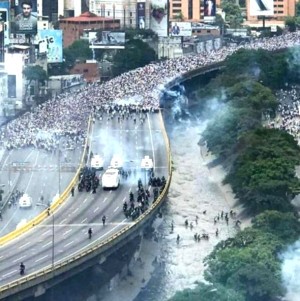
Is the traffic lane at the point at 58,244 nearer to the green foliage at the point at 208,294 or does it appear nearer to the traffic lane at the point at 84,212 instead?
the traffic lane at the point at 84,212

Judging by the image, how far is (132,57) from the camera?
78250 mm

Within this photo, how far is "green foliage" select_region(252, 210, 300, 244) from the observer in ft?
123

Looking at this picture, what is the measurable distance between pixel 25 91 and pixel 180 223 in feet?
91.8

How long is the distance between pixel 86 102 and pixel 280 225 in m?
24.9

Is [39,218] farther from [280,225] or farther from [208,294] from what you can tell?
[208,294]

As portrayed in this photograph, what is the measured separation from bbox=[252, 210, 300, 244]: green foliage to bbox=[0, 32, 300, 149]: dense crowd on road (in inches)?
564

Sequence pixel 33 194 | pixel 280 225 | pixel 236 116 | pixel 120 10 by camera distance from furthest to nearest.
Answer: pixel 120 10
pixel 236 116
pixel 33 194
pixel 280 225

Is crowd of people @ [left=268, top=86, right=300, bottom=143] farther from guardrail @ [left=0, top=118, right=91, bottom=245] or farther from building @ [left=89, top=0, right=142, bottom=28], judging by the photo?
building @ [left=89, top=0, right=142, bottom=28]

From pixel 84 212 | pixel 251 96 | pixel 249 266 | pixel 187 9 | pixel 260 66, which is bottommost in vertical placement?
pixel 249 266

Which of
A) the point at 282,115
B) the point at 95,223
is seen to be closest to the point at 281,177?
the point at 95,223

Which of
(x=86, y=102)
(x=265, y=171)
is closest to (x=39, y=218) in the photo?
(x=265, y=171)

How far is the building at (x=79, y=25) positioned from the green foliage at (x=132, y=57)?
29.2 ft

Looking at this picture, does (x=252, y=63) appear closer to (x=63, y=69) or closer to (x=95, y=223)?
(x=63, y=69)

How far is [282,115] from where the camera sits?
60.3m
